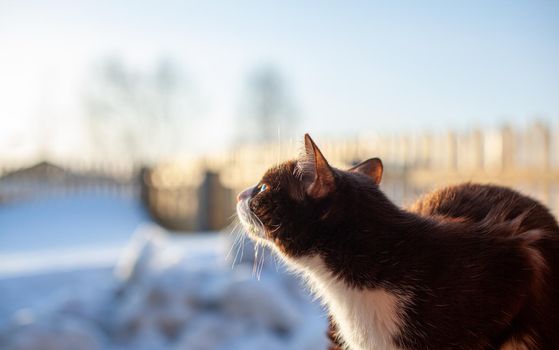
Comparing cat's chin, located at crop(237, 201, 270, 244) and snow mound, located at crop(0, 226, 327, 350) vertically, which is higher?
cat's chin, located at crop(237, 201, 270, 244)

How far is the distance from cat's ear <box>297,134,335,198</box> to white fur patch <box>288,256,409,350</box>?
174 millimetres

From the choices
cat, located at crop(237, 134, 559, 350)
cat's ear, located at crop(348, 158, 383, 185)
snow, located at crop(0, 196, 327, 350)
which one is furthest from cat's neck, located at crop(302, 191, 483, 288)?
snow, located at crop(0, 196, 327, 350)

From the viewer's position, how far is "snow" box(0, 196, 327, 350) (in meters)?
2.71

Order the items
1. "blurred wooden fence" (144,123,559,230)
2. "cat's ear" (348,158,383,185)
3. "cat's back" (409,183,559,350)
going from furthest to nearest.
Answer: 1. "blurred wooden fence" (144,123,559,230)
2. "cat's ear" (348,158,383,185)
3. "cat's back" (409,183,559,350)

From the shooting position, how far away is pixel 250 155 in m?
8.43

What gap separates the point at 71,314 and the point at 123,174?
9.28 m

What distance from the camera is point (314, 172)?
1.01 m

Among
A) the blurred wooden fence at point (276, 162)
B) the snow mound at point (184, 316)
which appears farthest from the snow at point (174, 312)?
the blurred wooden fence at point (276, 162)

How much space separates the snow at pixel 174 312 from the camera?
271 cm

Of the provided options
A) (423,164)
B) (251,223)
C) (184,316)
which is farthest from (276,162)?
(423,164)

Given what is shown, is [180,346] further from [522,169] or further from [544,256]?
[522,169]

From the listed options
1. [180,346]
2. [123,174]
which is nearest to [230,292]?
[180,346]

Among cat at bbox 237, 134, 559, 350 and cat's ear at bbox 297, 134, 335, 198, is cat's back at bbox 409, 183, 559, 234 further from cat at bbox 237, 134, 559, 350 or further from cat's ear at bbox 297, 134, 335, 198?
cat's ear at bbox 297, 134, 335, 198

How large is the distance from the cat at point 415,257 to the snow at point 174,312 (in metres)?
1.53
